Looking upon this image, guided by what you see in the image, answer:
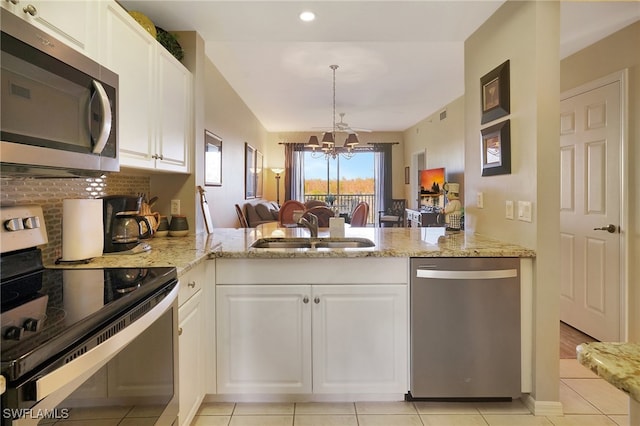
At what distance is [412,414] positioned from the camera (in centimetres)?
193

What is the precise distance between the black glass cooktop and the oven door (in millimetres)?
49

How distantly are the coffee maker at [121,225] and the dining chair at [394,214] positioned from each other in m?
6.65

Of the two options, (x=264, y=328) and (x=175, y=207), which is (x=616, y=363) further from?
(x=175, y=207)

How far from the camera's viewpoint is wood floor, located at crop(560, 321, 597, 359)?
2714 mm

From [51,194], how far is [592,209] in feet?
12.4

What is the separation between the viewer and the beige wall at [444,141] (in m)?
5.81

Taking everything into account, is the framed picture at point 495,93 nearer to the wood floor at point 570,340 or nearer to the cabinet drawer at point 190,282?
the wood floor at point 570,340

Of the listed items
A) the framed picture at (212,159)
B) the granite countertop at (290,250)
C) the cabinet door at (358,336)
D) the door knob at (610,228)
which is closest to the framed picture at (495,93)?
the granite countertop at (290,250)

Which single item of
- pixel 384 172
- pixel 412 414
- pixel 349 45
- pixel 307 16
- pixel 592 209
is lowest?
pixel 412 414

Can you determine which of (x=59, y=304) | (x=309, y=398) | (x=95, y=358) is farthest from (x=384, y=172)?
(x=95, y=358)

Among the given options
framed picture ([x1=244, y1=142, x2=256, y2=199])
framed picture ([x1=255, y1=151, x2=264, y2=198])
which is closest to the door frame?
framed picture ([x1=244, y1=142, x2=256, y2=199])

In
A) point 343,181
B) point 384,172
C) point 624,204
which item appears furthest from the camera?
point 343,181

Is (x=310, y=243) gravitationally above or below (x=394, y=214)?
below

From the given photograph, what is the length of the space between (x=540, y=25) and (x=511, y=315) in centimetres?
158
